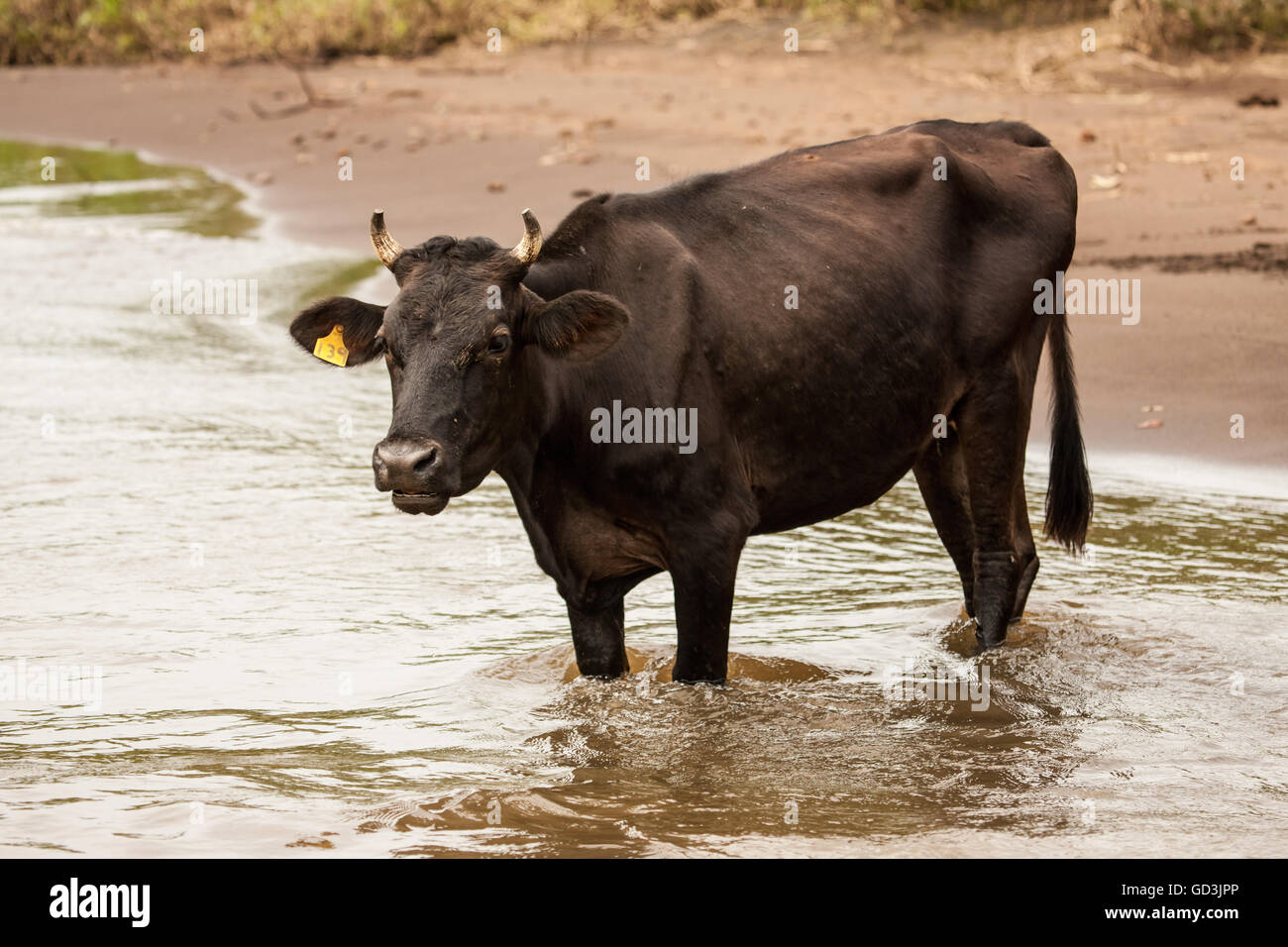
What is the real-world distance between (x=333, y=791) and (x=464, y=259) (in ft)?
5.36

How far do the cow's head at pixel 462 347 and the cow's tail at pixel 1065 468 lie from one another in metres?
2.43

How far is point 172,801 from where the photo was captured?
5090 millimetres

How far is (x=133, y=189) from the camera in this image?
19.7 m

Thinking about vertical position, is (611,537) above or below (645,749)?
above

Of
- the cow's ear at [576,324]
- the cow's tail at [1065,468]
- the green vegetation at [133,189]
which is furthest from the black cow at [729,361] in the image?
the green vegetation at [133,189]

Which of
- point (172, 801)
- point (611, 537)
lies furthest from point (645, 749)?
point (172, 801)

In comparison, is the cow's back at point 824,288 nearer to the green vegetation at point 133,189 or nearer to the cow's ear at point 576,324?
the cow's ear at point 576,324

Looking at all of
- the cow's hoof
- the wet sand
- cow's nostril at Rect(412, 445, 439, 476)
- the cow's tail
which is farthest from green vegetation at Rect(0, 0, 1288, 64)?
cow's nostril at Rect(412, 445, 439, 476)

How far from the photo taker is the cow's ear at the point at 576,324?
5184mm

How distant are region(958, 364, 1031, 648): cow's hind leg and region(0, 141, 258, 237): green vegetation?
1083 centimetres

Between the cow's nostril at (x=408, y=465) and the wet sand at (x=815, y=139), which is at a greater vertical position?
the wet sand at (x=815, y=139)

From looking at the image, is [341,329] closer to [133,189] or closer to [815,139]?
[815,139]

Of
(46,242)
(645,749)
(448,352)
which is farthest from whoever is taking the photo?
(46,242)

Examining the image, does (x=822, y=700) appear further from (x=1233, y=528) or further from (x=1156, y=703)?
(x=1233, y=528)
